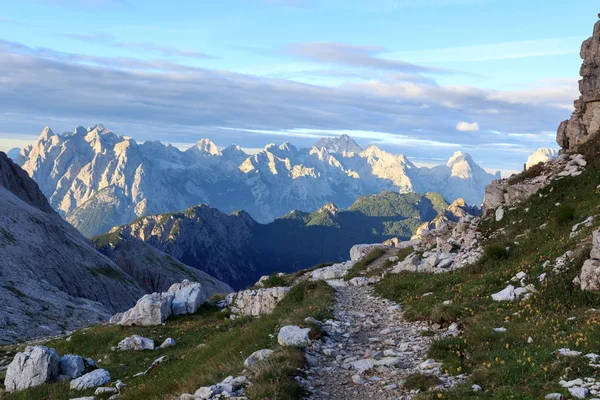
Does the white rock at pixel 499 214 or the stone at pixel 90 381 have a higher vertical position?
the white rock at pixel 499 214

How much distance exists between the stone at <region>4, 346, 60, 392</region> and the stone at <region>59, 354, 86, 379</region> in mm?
487

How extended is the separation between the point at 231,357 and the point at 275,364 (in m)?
4.42

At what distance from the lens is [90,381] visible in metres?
22.4

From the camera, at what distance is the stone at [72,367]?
82.2ft

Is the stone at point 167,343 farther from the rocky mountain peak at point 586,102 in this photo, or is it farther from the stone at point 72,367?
the rocky mountain peak at point 586,102

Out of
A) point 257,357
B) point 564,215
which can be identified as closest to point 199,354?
point 257,357

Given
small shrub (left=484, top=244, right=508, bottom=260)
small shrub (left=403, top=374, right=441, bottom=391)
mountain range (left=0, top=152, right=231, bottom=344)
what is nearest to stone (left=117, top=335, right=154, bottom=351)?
small shrub (left=403, top=374, right=441, bottom=391)

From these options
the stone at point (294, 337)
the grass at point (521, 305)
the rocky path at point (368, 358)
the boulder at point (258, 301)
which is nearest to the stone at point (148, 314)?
the boulder at point (258, 301)

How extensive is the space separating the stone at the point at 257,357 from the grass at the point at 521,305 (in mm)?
5796

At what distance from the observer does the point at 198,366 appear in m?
18.5

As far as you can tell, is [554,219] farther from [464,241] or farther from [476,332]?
[476,332]

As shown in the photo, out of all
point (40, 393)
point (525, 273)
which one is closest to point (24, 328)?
point (40, 393)

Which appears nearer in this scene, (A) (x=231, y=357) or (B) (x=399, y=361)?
(B) (x=399, y=361)

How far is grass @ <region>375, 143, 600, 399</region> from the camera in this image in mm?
12727
